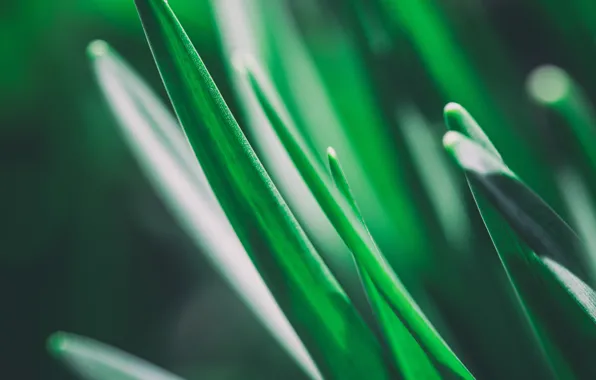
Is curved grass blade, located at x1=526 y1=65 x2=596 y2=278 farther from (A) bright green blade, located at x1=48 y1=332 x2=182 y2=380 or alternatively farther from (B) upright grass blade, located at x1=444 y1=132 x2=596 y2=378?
(A) bright green blade, located at x1=48 y1=332 x2=182 y2=380

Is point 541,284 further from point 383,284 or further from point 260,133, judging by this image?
point 260,133

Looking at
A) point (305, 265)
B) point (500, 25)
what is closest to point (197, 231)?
point (305, 265)

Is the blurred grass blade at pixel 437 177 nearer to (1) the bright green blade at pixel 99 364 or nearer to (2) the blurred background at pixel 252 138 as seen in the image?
(2) the blurred background at pixel 252 138

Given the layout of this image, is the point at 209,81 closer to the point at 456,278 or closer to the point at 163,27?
the point at 163,27

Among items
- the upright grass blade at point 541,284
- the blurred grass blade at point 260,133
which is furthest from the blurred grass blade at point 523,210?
the blurred grass blade at point 260,133

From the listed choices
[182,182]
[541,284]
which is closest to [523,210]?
[541,284]

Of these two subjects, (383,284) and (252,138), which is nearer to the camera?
(383,284)
